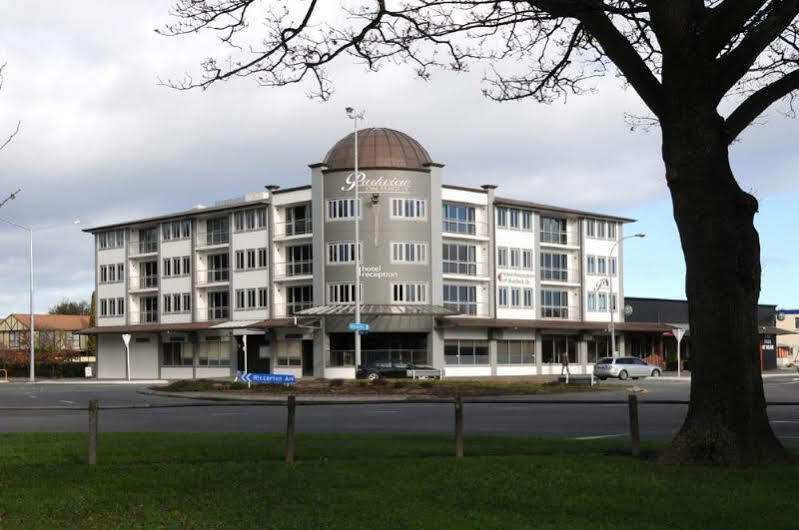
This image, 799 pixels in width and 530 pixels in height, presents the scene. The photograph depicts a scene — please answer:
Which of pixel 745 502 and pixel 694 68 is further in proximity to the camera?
pixel 694 68

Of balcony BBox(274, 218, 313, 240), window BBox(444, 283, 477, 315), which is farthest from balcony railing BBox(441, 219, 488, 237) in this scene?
balcony BBox(274, 218, 313, 240)

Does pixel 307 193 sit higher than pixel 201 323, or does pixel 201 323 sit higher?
pixel 307 193

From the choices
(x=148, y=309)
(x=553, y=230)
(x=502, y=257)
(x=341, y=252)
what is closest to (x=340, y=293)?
(x=341, y=252)

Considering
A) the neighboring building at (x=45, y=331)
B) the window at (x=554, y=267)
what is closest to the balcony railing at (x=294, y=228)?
the window at (x=554, y=267)

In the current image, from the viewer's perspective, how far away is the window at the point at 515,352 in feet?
236

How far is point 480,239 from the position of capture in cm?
7031

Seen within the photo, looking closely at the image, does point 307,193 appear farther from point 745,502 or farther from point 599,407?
point 745,502

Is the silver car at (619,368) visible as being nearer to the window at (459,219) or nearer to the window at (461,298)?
the window at (461,298)

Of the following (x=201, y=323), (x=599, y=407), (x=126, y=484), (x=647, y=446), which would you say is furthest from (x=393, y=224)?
(x=126, y=484)

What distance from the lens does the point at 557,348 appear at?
251ft

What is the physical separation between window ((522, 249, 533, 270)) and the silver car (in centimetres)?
1312

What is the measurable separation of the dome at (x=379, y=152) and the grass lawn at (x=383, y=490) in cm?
5152

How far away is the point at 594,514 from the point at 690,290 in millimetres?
4417

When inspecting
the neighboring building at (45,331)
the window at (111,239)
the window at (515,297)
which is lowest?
the neighboring building at (45,331)
